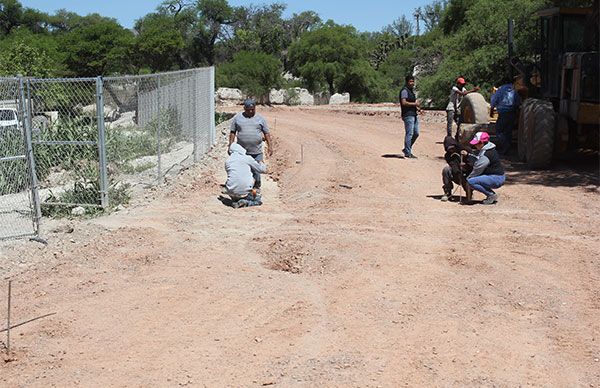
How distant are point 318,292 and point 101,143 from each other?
16.5ft

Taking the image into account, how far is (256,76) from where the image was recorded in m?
45.4

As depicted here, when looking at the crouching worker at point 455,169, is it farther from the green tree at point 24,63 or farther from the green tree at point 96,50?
the green tree at point 96,50

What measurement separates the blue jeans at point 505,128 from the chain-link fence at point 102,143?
603 cm

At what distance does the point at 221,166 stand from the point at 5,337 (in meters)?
9.72

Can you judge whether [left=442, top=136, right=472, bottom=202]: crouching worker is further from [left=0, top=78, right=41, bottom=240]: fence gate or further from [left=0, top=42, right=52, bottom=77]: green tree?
[left=0, top=42, right=52, bottom=77]: green tree

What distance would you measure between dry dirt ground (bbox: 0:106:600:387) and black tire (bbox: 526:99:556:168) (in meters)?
1.68

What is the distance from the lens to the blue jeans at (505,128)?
16.5 m

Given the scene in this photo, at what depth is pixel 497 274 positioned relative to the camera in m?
8.14

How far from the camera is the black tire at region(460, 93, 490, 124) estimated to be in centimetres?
1798

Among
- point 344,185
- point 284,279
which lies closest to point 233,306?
point 284,279

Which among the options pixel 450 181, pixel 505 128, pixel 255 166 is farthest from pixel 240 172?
pixel 505 128

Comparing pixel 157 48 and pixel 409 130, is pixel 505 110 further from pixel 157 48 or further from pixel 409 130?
pixel 157 48

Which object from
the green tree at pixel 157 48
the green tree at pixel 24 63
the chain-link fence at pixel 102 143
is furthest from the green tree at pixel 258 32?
the chain-link fence at pixel 102 143

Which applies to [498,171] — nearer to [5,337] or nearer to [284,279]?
[284,279]
